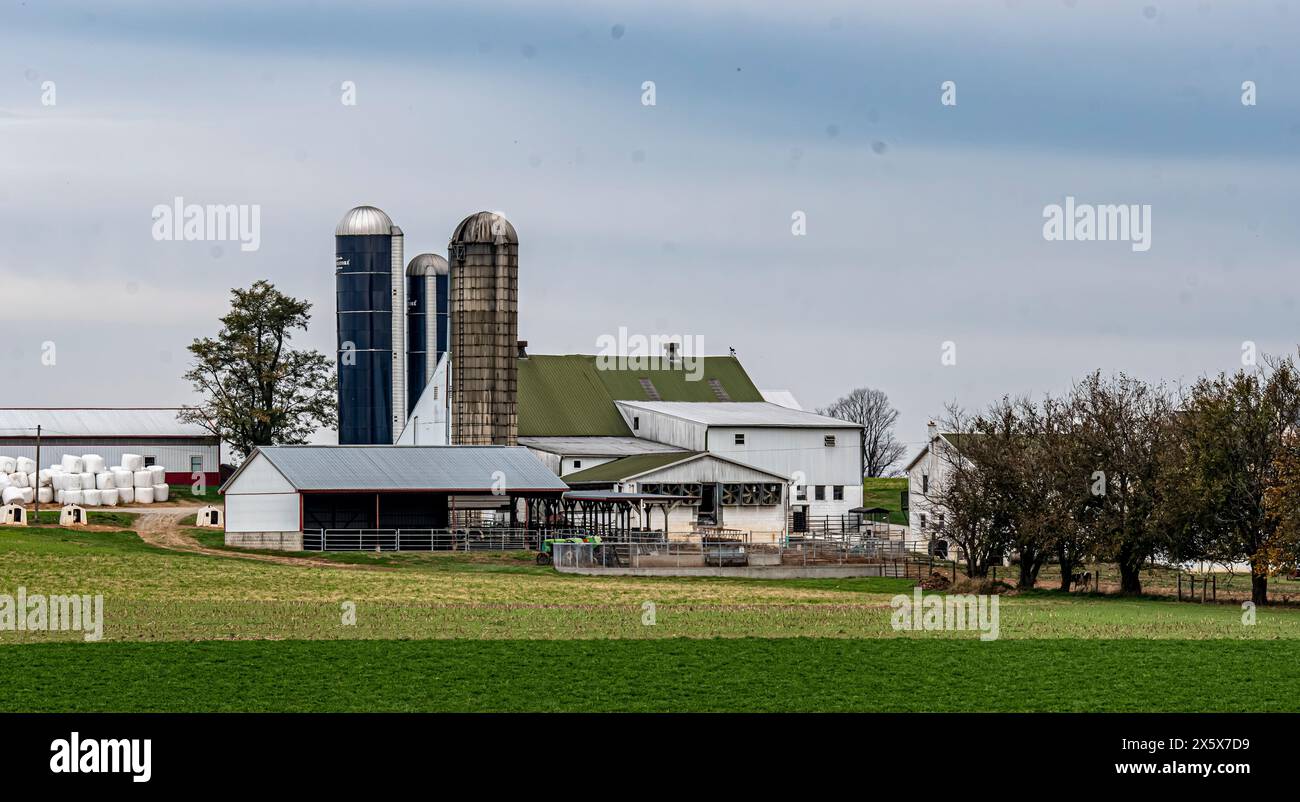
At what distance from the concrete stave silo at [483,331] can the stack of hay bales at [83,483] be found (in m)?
14.4

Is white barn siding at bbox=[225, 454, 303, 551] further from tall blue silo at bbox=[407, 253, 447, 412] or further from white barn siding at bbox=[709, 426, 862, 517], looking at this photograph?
tall blue silo at bbox=[407, 253, 447, 412]

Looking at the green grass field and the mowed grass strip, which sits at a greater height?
the green grass field

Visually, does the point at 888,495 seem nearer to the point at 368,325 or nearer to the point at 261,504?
the point at 368,325

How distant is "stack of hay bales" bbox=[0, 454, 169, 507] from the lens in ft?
251

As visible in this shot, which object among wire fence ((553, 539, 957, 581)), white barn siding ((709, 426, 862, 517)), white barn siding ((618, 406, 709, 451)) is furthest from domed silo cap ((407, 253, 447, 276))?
wire fence ((553, 539, 957, 581))

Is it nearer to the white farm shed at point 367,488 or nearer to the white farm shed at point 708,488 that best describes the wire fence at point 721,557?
the white farm shed at point 367,488

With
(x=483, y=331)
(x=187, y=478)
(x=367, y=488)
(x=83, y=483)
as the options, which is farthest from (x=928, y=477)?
(x=187, y=478)

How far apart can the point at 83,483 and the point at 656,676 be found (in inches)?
2176

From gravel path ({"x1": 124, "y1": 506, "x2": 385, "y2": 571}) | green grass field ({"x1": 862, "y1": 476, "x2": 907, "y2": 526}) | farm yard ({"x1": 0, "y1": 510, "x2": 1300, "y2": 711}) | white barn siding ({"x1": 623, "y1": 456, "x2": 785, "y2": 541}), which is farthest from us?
green grass field ({"x1": 862, "y1": 476, "x2": 907, "y2": 526})

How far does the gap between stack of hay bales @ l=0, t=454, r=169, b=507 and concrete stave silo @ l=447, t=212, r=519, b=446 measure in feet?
47.3

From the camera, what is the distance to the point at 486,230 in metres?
79.4
